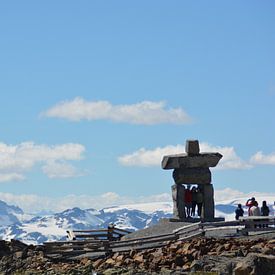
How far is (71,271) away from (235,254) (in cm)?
643

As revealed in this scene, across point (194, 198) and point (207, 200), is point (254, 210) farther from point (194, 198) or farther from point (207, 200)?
point (194, 198)

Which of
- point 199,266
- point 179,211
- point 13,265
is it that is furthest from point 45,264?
point 179,211

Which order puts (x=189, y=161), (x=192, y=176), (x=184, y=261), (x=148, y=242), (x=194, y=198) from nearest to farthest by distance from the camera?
(x=184, y=261), (x=148, y=242), (x=189, y=161), (x=192, y=176), (x=194, y=198)

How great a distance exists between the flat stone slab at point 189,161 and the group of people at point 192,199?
1473 mm

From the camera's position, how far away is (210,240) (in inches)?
1655

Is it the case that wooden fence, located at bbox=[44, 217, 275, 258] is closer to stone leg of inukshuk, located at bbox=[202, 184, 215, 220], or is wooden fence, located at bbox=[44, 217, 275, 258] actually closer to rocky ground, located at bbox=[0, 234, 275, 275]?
rocky ground, located at bbox=[0, 234, 275, 275]

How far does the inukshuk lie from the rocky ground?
1354 centimetres

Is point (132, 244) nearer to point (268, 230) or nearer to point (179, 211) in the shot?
point (268, 230)

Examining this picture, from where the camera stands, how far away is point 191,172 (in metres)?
59.1

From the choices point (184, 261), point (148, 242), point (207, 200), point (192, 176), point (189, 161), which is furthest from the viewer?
point (207, 200)

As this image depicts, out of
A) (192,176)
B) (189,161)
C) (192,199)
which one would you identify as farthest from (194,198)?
(189,161)

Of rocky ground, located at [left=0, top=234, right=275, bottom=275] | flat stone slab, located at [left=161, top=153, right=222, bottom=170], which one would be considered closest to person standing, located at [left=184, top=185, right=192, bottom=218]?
flat stone slab, located at [left=161, top=153, right=222, bottom=170]

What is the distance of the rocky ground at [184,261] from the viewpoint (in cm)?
3297

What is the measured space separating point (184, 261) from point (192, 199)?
20814 mm
